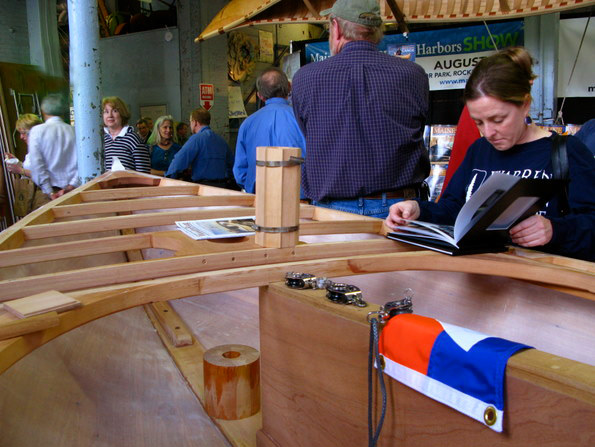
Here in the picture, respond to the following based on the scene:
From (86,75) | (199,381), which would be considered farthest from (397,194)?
(86,75)

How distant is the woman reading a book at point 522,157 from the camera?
1598mm

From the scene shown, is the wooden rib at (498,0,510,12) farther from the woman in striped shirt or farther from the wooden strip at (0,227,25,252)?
the wooden strip at (0,227,25,252)

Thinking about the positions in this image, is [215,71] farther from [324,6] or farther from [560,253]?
[560,253]

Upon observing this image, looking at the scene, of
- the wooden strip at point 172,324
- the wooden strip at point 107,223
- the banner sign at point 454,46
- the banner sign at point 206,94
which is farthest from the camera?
the banner sign at point 206,94

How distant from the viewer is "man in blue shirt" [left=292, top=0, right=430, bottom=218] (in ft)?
7.98

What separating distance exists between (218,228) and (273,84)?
2342 millimetres

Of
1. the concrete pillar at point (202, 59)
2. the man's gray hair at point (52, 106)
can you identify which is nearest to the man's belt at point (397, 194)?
the man's gray hair at point (52, 106)

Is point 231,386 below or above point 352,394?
below

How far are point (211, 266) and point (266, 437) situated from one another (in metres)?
0.47

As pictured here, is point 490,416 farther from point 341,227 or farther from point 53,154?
point 53,154

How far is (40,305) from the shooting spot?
3.24 feet

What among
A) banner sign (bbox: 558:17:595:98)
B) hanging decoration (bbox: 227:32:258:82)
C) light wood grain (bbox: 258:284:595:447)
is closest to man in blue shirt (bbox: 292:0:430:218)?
light wood grain (bbox: 258:284:595:447)

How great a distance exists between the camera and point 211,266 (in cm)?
137

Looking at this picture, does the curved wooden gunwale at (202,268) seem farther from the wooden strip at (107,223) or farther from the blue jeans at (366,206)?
the blue jeans at (366,206)
